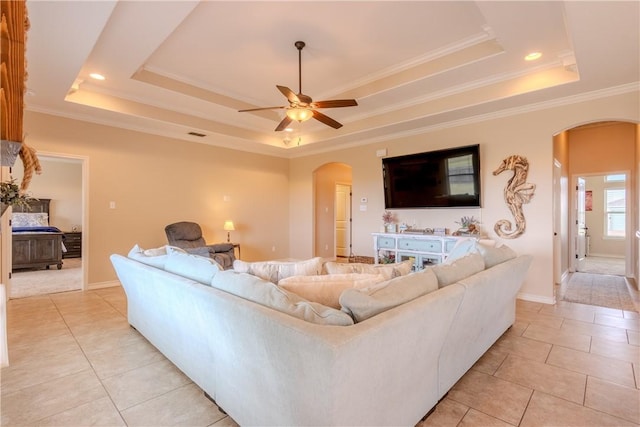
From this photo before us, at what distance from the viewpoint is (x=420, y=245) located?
15.9ft

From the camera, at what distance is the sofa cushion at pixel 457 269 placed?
→ 1.95m


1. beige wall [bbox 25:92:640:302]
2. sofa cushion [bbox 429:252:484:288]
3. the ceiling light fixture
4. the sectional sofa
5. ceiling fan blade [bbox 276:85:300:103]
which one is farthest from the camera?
beige wall [bbox 25:92:640:302]

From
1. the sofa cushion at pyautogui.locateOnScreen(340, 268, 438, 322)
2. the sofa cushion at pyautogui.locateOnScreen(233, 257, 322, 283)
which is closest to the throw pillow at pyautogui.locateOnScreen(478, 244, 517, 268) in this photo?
the sofa cushion at pyautogui.locateOnScreen(340, 268, 438, 322)

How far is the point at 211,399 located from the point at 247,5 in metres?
3.20

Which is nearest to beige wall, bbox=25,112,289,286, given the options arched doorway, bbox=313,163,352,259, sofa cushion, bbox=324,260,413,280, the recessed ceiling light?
arched doorway, bbox=313,163,352,259

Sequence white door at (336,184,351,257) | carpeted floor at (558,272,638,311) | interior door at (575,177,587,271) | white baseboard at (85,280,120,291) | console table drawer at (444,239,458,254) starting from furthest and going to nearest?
white door at (336,184,351,257), interior door at (575,177,587,271), white baseboard at (85,280,120,291), console table drawer at (444,239,458,254), carpeted floor at (558,272,638,311)

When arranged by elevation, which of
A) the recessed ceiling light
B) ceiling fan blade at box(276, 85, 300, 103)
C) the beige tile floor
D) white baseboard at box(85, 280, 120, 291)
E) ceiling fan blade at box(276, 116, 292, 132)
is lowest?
the beige tile floor

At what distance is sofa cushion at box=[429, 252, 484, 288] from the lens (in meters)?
1.95

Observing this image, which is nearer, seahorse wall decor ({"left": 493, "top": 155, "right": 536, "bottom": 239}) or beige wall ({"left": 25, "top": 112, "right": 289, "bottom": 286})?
seahorse wall decor ({"left": 493, "top": 155, "right": 536, "bottom": 239})

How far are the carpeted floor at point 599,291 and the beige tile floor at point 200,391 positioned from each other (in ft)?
2.50

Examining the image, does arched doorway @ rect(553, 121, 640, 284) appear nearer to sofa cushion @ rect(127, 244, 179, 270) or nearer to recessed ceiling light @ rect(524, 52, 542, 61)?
recessed ceiling light @ rect(524, 52, 542, 61)

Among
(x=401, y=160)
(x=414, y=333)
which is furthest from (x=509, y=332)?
(x=401, y=160)

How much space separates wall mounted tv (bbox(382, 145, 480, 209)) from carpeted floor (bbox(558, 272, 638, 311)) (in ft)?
6.00

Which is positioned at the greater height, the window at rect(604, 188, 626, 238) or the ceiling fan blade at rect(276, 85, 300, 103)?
the ceiling fan blade at rect(276, 85, 300, 103)
